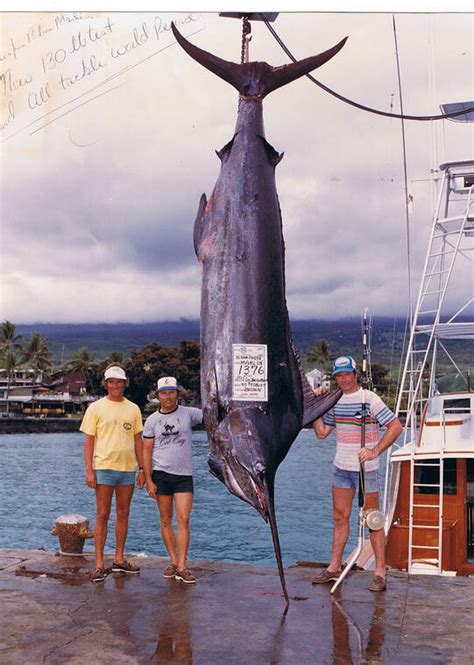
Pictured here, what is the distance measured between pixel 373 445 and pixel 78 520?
2.15 meters

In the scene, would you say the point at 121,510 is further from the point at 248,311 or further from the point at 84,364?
the point at 84,364

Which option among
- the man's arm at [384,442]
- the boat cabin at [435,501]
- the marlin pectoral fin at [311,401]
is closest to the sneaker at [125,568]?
the man's arm at [384,442]

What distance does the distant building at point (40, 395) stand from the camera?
6209cm

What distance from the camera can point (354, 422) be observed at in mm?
4328

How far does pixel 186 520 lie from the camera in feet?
14.4

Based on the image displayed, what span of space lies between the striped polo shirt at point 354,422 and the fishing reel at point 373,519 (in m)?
0.25

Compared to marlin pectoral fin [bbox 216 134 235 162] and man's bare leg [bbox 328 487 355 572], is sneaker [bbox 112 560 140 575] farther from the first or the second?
marlin pectoral fin [bbox 216 134 235 162]

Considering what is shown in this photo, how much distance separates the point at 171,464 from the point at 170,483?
0.37 feet

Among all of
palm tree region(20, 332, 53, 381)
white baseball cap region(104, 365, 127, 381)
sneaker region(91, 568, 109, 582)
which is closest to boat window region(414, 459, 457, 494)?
sneaker region(91, 568, 109, 582)

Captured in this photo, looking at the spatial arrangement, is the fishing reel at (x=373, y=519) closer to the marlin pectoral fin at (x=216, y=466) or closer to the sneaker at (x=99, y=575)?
the marlin pectoral fin at (x=216, y=466)

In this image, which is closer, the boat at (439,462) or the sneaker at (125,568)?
the sneaker at (125,568)

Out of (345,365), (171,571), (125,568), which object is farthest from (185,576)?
(345,365)

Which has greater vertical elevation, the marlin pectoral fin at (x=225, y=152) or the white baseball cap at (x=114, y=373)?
the marlin pectoral fin at (x=225, y=152)

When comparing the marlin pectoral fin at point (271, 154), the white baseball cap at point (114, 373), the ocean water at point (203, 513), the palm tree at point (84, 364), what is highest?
the marlin pectoral fin at point (271, 154)
